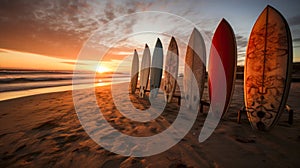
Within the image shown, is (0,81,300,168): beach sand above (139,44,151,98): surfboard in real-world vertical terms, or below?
below

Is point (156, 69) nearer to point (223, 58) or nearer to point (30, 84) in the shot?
point (223, 58)

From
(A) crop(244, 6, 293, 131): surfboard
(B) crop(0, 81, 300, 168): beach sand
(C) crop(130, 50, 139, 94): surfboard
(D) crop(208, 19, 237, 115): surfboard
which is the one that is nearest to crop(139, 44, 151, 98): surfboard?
(C) crop(130, 50, 139, 94): surfboard

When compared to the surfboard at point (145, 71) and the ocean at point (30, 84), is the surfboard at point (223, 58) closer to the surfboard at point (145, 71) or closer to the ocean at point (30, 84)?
the surfboard at point (145, 71)

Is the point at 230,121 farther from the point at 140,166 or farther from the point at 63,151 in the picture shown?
the point at 63,151

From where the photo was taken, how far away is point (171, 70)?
534 centimetres

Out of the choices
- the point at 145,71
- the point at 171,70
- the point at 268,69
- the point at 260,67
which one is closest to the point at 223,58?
the point at 260,67

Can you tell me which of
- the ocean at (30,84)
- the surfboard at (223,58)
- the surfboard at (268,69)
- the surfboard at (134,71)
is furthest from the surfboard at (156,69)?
the ocean at (30,84)

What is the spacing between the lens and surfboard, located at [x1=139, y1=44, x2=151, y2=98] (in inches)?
249

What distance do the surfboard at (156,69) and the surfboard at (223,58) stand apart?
257 cm

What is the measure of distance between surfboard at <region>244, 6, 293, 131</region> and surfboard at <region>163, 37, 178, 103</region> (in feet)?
8.10

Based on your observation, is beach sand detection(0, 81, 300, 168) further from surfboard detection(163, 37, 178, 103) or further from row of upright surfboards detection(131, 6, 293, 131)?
surfboard detection(163, 37, 178, 103)

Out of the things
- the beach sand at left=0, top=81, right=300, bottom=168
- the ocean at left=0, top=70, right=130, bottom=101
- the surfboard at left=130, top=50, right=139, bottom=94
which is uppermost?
the surfboard at left=130, top=50, right=139, bottom=94

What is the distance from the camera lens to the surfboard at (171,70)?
5.09m

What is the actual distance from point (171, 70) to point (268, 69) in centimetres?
306
